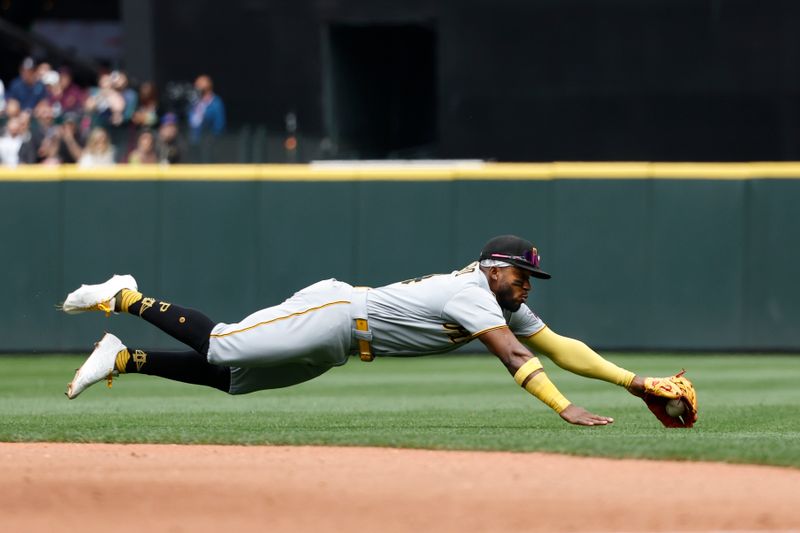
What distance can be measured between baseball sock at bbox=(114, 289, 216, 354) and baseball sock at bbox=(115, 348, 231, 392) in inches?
4.3

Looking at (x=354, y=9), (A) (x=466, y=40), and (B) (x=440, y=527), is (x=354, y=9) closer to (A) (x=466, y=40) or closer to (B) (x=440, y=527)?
(A) (x=466, y=40)

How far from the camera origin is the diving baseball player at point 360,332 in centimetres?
816

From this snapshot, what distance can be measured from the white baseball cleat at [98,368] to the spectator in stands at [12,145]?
29.1 ft

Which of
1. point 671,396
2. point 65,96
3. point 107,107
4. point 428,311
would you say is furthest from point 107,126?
point 671,396

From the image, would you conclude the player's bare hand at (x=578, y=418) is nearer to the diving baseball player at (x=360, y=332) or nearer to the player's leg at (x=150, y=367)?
the diving baseball player at (x=360, y=332)

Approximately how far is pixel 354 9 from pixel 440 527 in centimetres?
1374

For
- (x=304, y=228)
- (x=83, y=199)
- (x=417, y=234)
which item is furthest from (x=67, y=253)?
(x=417, y=234)

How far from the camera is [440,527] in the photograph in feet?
18.7

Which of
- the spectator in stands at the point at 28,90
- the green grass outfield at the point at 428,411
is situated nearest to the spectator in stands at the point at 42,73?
the spectator in stands at the point at 28,90

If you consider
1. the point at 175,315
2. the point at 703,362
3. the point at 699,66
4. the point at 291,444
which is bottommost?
the point at 703,362

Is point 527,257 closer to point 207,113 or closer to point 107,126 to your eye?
point 107,126

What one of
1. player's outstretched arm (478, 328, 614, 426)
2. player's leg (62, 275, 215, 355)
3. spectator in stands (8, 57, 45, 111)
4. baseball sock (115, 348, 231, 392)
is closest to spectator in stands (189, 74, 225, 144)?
spectator in stands (8, 57, 45, 111)

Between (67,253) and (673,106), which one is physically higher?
(673,106)

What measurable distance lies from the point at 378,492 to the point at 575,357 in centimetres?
270
